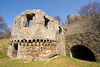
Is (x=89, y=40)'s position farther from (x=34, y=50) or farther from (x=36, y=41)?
(x=34, y=50)

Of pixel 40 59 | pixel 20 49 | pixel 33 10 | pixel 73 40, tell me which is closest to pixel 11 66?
pixel 20 49

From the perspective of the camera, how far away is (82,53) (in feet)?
38.7

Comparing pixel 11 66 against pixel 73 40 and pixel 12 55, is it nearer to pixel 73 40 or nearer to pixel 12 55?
pixel 12 55

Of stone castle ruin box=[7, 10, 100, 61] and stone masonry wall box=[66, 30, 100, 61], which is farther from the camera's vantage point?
stone castle ruin box=[7, 10, 100, 61]

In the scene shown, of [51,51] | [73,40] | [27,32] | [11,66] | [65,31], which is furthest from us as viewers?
[65,31]

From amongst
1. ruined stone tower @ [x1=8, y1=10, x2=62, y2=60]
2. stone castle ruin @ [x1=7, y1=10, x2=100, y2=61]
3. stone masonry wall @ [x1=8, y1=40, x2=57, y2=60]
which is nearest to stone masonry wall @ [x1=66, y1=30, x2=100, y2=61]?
stone castle ruin @ [x1=7, y1=10, x2=100, y2=61]

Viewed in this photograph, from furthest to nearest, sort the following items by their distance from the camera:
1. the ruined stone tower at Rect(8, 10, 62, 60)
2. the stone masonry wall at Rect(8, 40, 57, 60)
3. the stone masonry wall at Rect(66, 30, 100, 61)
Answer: the ruined stone tower at Rect(8, 10, 62, 60) < the stone masonry wall at Rect(8, 40, 57, 60) < the stone masonry wall at Rect(66, 30, 100, 61)

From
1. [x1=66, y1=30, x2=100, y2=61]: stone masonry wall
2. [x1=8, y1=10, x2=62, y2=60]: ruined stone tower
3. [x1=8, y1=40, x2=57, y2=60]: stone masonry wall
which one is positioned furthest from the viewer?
[x1=8, y1=10, x2=62, y2=60]: ruined stone tower

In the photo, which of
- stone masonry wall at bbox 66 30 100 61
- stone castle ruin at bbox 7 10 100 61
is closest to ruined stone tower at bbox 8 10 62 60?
stone castle ruin at bbox 7 10 100 61

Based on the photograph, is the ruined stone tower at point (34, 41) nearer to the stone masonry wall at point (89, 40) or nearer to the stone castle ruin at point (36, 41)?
the stone castle ruin at point (36, 41)

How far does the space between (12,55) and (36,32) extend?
5.41m

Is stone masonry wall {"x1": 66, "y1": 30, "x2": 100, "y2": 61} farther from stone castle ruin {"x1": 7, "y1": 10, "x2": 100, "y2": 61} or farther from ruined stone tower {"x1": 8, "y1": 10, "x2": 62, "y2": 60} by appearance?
ruined stone tower {"x1": 8, "y1": 10, "x2": 62, "y2": 60}

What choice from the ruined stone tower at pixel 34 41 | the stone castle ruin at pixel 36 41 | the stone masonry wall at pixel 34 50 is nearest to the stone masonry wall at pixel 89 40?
the stone castle ruin at pixel 36 41

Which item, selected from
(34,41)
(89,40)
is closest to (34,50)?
Result: (34,41)
